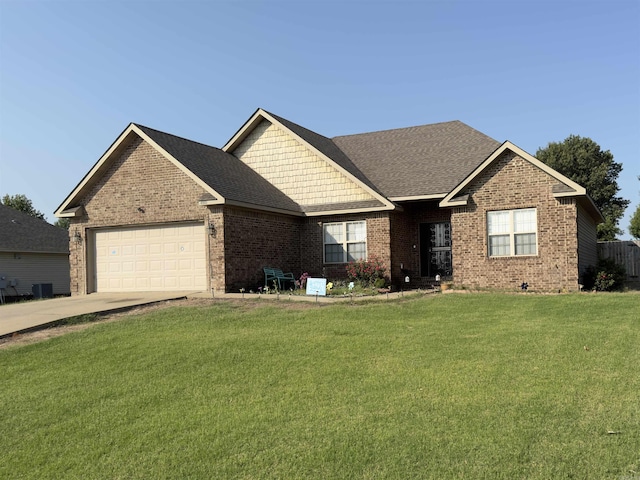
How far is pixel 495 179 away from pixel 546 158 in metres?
37.4

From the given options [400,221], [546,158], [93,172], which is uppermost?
[546,158]

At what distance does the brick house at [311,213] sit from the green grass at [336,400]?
16.9 feet

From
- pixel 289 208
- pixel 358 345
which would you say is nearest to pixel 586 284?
pixel 289 208

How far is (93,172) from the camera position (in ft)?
64.0

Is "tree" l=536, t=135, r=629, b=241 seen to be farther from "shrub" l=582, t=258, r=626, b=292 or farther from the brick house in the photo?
"shrub" l=582, t=258, r=626, b=292

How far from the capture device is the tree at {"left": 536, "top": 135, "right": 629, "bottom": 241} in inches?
1917

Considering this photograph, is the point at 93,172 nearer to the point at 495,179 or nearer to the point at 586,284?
the point at 495,179

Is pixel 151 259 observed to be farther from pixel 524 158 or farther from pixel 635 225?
pixel 635 225

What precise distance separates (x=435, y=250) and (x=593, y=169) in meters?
34.9

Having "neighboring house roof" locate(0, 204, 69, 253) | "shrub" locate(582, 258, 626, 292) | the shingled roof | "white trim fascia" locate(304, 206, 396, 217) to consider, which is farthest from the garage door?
"shrub" locate(582, 258, 626, 292)

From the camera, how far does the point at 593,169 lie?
161 ft

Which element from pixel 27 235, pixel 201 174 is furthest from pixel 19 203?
pixel 201 174

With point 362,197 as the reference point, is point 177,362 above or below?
below

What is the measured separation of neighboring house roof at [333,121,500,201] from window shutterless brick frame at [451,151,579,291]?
216 centimetres
